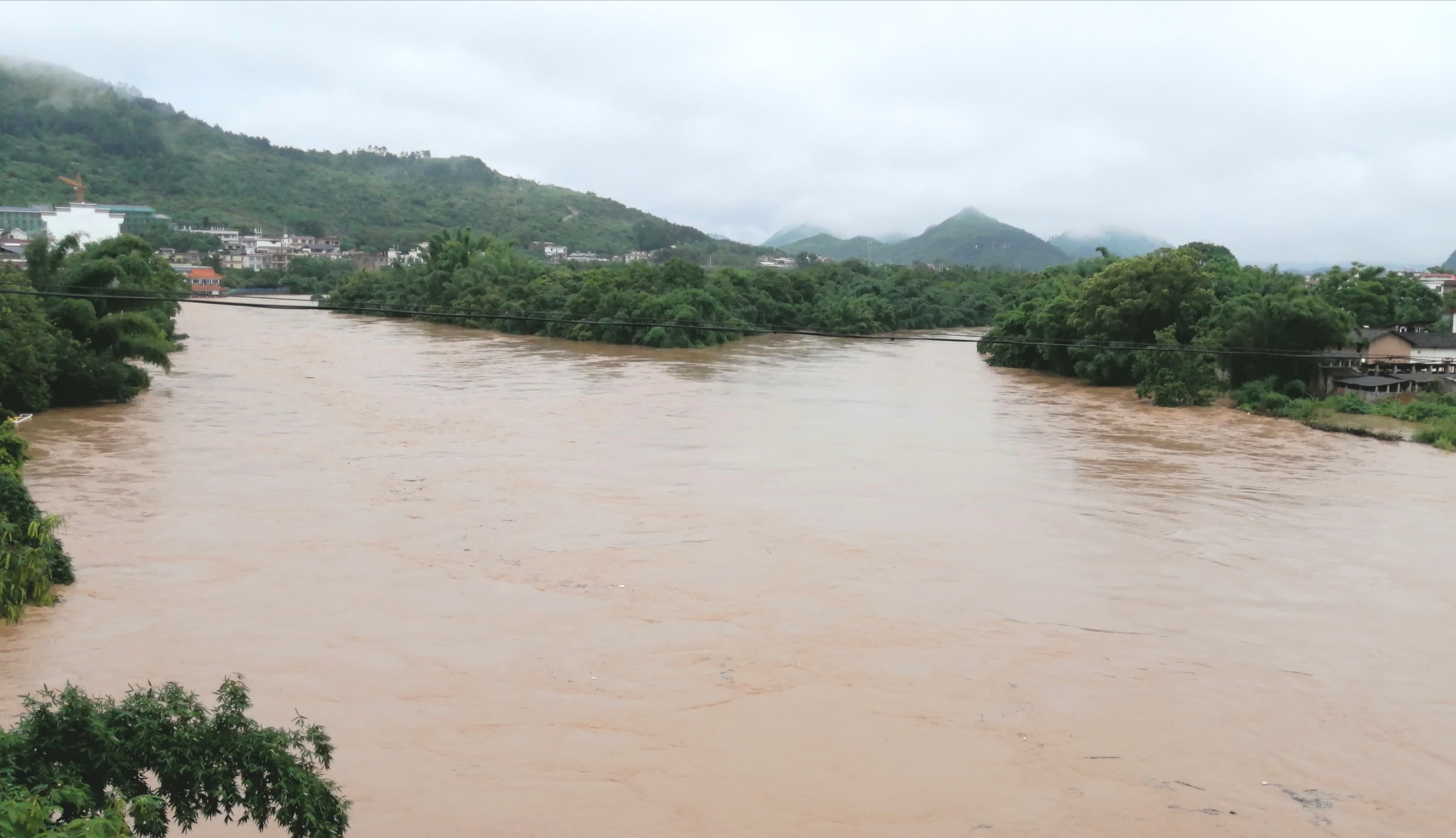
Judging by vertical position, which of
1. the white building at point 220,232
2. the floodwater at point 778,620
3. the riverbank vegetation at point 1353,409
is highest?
the white building at point 220,232

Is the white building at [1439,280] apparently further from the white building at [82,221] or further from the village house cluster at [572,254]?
the white building at [82,221]

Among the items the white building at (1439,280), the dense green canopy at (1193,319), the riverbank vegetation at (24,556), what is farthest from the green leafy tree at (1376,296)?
the riverbank vegetation at (24,556)

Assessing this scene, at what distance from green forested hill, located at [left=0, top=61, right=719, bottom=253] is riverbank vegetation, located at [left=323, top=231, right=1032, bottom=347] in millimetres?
34516

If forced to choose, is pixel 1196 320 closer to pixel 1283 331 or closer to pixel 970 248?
pixel 1283 331

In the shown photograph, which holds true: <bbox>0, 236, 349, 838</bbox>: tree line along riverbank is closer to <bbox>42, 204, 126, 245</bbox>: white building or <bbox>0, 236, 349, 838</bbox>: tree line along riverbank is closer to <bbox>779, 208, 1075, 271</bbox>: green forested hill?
<bbox>42, 204, 126, 245</bbox>: white building

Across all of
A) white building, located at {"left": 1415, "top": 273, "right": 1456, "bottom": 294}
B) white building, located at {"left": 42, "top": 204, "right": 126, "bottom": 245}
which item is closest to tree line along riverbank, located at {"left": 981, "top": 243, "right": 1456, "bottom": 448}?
white building, located at {"left": 1415, "top": 273, "right": 1456, "bottom": 294}

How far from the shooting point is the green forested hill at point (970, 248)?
14100 cm

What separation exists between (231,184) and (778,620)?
93083 mm

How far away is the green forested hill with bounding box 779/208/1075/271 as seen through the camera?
141m

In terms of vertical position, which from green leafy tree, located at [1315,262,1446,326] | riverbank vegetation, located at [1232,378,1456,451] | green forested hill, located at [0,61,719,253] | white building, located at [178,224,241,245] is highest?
green forested hill, located at [0,61,719,253]

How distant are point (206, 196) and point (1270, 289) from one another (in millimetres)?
80078

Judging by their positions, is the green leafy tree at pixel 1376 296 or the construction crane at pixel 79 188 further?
the construction crane at pixel 79 188

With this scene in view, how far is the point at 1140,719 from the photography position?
303 inches

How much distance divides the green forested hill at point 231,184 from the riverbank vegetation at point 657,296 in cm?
3452
